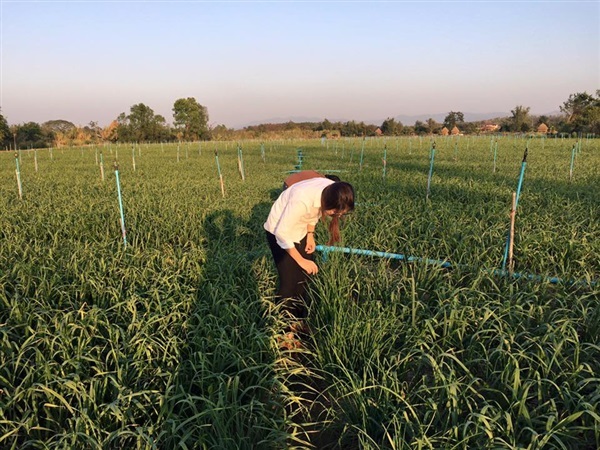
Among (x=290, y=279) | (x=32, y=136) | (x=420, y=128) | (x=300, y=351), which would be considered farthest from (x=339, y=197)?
(x=420, y=128)

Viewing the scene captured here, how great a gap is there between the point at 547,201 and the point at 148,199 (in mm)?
7553

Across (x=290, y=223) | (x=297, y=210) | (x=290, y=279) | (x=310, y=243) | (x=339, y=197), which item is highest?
(x=339, y=197)

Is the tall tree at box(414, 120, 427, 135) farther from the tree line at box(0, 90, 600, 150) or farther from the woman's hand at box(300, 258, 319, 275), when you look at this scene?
the woman's hand at box(300, 258, 319, 275)

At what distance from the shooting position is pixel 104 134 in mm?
57438

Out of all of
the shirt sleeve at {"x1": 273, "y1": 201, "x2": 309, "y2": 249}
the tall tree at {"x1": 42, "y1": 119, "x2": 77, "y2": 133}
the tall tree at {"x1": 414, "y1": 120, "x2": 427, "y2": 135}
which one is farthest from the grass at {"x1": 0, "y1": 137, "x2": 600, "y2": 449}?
the tall tree at {"x1": 414, "y1": 120, "x2": 427, "y2": 135}

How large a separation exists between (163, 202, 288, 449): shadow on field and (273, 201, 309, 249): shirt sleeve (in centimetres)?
56

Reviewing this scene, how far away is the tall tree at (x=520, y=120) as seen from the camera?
6469cm

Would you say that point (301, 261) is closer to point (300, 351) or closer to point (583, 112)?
point (300, 351)

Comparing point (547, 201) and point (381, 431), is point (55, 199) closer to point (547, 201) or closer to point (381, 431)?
point (381, 431)

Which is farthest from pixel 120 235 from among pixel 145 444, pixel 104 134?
pixel 104 134

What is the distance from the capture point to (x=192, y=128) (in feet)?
221

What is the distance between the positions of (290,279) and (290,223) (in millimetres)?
599

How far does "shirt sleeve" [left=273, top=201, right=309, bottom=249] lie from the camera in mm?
2846

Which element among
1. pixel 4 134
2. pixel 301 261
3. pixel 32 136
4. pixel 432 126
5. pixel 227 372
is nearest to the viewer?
pixel 227 372
